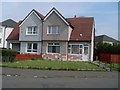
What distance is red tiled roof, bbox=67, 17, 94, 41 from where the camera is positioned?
39.7m

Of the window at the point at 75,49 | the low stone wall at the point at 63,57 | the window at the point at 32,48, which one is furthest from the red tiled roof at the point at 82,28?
the window at the point at 32,48

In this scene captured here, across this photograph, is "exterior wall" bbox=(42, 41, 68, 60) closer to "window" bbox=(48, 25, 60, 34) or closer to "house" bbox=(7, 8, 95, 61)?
"house" bbox=(7, 8, 95, 61)

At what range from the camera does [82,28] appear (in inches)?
1645

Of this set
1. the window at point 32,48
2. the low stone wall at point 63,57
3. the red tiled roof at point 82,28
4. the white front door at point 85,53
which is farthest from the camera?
the window at point 32,48

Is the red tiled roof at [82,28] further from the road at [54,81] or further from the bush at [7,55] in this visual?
the road at [54,81]

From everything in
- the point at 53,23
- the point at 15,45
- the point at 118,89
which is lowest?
the point at 118,89

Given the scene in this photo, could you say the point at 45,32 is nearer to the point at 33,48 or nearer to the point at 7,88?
the point at 33,48

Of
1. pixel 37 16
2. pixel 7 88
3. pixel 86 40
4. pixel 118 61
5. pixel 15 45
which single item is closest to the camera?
pixel 7 88

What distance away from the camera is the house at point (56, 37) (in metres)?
39.5

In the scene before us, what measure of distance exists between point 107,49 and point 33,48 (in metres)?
12.4

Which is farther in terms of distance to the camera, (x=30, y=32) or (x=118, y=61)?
(x=30, y=32)

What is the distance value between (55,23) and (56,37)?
2177 mm

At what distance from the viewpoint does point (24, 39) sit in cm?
4284

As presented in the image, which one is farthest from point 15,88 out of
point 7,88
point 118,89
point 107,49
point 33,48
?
point 107,49
